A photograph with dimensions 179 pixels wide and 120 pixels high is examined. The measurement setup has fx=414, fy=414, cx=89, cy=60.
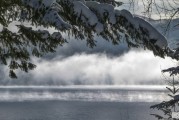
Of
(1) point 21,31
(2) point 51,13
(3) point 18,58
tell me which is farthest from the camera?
(3) point 18,58

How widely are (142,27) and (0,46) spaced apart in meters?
2.27

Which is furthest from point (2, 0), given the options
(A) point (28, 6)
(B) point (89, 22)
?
(B) point (89, 22)

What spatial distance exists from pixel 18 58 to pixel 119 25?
223 cm

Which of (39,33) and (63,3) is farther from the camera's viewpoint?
(39,33)

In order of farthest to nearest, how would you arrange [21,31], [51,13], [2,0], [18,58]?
[18,58] < [21,31] < [2,0] < [51,13]

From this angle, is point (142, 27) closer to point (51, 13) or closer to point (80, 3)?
point (80, 3)

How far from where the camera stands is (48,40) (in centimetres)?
502

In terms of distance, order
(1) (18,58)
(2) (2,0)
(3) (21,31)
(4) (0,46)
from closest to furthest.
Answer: (2) (2,0) → (3) (21,31) → (4) (0,46) → (1) (18,58)

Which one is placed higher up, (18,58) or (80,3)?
(80,3)

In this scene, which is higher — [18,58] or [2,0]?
[2,0]

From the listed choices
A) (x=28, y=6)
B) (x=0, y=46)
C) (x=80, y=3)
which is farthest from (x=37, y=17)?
(x=0, y=46)

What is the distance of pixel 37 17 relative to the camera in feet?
14.5

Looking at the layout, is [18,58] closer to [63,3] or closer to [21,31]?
[21,31]

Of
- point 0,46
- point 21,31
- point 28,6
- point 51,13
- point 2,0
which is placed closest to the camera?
point 51,13
